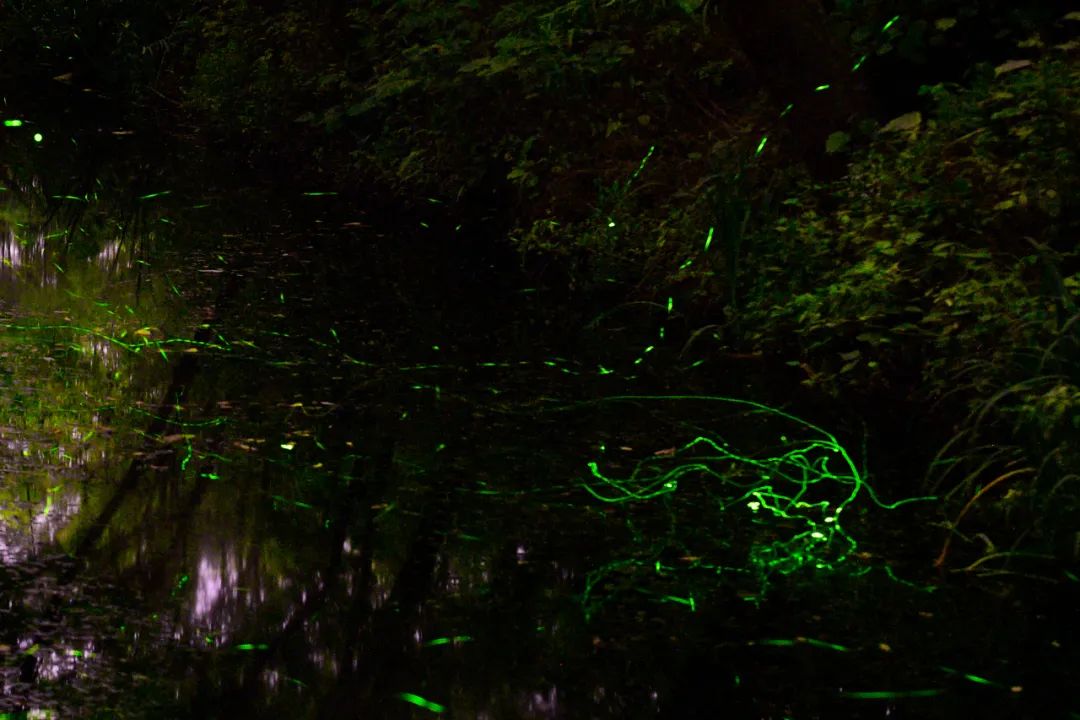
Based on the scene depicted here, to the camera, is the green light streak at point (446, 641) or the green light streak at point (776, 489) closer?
the green light streak at point (446, 641)

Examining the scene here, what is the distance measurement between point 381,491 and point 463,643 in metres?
1.37

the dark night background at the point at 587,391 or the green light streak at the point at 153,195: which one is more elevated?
the green light streak at the point at 153,195

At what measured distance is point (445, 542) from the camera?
Result: 525 centimetres

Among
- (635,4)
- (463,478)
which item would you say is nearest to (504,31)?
(635,4)

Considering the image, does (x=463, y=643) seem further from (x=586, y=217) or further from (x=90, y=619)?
(x=586, y=217)

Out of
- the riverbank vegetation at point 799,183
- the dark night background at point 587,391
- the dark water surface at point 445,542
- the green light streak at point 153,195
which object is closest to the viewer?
the dark water surface at point 445,542

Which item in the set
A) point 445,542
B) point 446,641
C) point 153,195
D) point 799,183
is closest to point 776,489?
point 445,542

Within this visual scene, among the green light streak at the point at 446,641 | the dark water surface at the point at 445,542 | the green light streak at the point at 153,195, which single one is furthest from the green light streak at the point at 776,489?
the green light streak at the point at 153,195

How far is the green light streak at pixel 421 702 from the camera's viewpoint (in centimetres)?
404

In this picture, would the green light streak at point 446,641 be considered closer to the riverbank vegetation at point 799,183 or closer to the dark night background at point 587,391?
the dark night background at point 587,391

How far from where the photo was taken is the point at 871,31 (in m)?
9.04

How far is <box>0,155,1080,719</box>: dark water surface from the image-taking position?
13.9ft

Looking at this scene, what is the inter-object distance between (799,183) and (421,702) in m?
5.32

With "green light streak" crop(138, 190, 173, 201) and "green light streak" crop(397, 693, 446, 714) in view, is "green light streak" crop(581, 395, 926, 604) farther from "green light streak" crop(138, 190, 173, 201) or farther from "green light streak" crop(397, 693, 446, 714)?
"green light streak" crop(138, 190, 173, 201)
